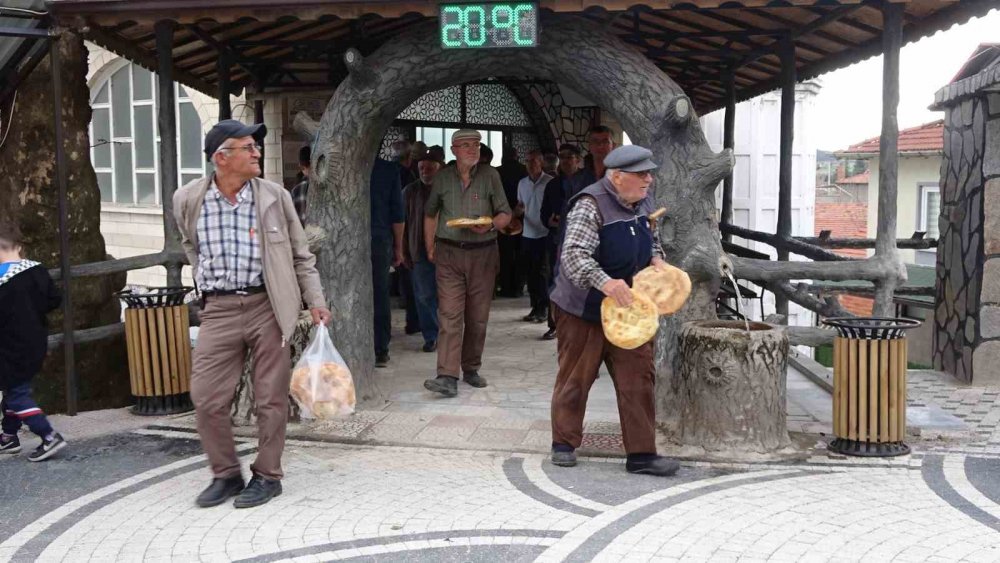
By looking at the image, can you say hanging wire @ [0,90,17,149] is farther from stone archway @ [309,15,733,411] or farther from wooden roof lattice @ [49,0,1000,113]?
stone archway @ [309,15,733,411]

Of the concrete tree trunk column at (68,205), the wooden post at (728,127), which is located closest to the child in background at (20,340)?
the concrete tree trunk column at (68,205)

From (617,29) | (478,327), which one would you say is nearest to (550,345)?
(478,327)

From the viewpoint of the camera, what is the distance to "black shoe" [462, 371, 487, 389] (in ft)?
23.4

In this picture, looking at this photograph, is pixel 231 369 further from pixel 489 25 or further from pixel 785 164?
pixel 785 164

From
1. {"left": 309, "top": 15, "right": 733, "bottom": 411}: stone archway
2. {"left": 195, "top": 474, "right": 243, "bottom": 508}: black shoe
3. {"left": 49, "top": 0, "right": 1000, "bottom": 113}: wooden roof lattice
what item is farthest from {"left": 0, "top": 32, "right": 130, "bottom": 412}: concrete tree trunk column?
{"left": 195, "top": 474, "right": 243, "bottom": 508}: black shoe

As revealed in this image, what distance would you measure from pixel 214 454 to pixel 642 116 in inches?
127

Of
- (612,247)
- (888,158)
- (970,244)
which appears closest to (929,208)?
(970,244)

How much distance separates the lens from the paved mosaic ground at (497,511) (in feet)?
13.2

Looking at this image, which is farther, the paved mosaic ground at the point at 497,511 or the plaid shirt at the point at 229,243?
the plaid shirt at the point at 229,243

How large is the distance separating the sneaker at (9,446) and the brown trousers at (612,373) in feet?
10.4

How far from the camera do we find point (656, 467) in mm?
5020

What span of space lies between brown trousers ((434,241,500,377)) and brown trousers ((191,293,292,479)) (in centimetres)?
218

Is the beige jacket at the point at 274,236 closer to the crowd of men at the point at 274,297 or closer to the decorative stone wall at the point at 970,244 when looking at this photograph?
the crowd of men at the point at 274,297

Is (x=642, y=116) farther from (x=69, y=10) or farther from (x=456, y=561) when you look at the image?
(x=69, y=10)
